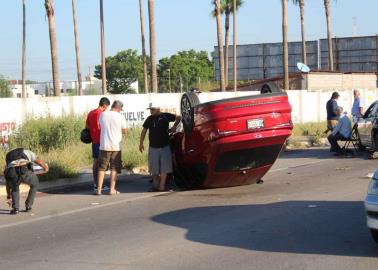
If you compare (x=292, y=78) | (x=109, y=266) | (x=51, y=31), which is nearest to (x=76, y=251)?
(x=109, y=266)

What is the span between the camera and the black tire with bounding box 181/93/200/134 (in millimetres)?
10766

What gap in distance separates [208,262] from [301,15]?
42098mm

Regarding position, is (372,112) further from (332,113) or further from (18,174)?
(18,174)

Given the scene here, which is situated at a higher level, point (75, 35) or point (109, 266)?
point (75, 35)

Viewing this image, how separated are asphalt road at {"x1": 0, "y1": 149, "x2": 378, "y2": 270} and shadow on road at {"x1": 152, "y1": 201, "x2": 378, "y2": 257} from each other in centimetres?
1

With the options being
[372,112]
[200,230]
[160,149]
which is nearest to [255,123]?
[160,149]

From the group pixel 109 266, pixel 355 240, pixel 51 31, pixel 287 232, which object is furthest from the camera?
pixel 51 31

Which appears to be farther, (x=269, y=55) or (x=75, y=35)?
(x=269, y=55)

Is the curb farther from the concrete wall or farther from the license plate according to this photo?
the concrete wall

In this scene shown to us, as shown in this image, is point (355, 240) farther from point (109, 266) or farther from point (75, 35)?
point (75, 35)

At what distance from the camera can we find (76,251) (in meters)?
7.14

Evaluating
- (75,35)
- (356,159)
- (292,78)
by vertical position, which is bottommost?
(356,159)

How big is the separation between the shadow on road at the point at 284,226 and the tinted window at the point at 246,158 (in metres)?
1.47

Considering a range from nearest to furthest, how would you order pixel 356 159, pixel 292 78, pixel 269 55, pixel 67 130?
pixel 356 159, pixel 67 130, pixel 292 78, pixel 269 55
